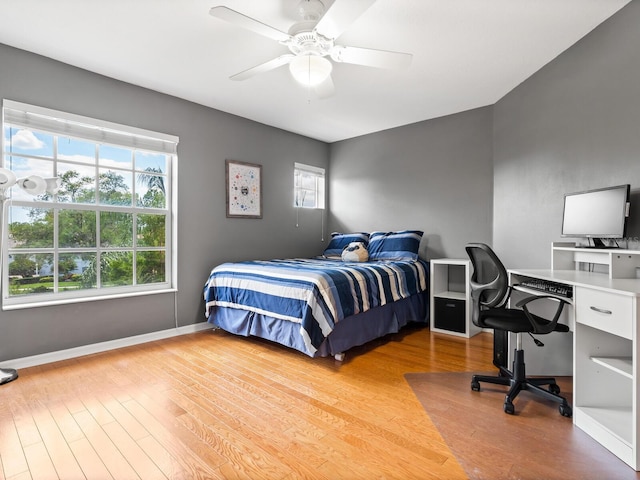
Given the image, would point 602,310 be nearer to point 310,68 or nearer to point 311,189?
point 310,68

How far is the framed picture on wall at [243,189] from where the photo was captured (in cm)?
409

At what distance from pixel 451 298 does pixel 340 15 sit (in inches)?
114

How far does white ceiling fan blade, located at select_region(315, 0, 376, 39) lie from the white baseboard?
3.07 metres

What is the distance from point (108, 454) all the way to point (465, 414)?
1880 millimetres

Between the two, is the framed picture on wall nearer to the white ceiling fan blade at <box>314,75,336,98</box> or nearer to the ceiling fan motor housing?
the white ceiling fan blade at <box>314,75,336,98</box>

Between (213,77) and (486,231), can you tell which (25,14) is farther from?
(486,231)

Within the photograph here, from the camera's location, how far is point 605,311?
1.70 meters

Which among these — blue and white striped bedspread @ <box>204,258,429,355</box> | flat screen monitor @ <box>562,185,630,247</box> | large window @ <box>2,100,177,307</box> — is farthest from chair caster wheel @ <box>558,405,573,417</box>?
large window @ <box>2,100,177,307</box>

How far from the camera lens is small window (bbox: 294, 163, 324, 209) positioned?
16.2ft

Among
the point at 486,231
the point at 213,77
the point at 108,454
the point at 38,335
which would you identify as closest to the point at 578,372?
the point at 486,231

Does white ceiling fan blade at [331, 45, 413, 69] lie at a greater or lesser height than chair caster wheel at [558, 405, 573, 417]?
greater

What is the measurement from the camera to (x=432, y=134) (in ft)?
14.1

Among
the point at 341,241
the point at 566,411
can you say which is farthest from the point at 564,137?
the point at 341,241

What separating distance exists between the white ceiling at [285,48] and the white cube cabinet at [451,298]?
5.96 feet
